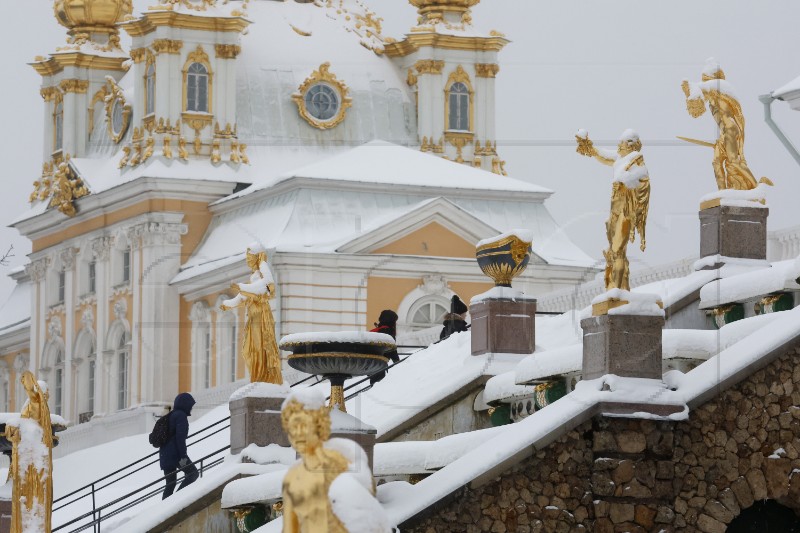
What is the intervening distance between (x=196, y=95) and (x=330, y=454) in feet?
165

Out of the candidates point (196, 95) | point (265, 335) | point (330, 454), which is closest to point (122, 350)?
point (196, 95)

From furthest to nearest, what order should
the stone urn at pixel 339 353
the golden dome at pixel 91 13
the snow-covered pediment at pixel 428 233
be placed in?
the golden dome at pixel 91 13
the snow-covered pediment at pixel 428 233
the stone urn at pixel 339 353

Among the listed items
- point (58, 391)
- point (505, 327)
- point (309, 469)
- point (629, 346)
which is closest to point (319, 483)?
point (309, 469)

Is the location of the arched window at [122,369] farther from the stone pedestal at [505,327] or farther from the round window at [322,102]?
the stone pedestal at [505,327]

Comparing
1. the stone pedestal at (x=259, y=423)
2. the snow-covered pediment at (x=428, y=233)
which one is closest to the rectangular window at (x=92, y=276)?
the snow-covered pediment at (x=428, y=233)

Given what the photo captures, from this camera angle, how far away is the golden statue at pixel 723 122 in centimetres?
2861

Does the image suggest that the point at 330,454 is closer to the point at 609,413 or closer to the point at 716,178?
the point at 609,413

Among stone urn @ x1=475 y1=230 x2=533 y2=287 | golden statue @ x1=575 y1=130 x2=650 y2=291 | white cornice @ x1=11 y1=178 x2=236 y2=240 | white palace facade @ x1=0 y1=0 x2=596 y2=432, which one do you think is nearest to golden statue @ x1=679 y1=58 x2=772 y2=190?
stone urn @ x1=475 y1=230 x2=533 y2=287

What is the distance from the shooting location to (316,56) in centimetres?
6944

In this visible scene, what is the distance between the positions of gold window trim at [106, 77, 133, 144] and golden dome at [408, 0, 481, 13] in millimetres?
7344

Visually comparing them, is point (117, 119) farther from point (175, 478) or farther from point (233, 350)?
point (175, 478)

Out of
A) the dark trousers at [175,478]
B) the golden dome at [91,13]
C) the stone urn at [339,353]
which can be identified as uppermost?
the golden dome at [91,13]

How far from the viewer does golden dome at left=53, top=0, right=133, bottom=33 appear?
71.5 meters

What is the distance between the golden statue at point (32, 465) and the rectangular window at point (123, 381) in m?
37.3
